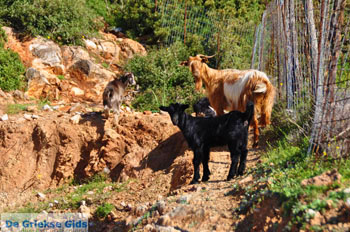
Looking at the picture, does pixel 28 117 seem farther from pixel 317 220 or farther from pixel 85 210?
pixel 317 220

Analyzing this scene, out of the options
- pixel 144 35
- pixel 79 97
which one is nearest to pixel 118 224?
pixel 79 97

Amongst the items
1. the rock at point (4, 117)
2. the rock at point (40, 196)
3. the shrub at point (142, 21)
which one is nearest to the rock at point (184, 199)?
the rock at point (40, 196)

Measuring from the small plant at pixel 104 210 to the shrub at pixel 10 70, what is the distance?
5.58m

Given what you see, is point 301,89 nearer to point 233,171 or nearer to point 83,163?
point 233,171

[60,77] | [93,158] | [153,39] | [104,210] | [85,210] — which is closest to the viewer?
[104,210]

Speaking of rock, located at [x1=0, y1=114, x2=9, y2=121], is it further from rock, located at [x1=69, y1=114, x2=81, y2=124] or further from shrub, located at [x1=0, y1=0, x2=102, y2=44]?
shrub, located at [x1=0, y1=0, x2=102, y2=44]

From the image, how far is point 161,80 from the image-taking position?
12.1 meters

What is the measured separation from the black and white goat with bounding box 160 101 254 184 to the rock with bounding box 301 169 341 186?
187cm

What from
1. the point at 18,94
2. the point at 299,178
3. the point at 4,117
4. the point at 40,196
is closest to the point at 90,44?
the point at 18,94

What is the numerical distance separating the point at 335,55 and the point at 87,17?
11279 mm

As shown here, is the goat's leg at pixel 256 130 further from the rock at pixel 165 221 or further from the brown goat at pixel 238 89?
the rock at pixel 165 221

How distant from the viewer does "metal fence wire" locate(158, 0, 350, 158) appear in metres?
4.88

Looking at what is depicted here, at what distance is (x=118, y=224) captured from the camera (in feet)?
21.5

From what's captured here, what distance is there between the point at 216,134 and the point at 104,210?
2.48 metres
